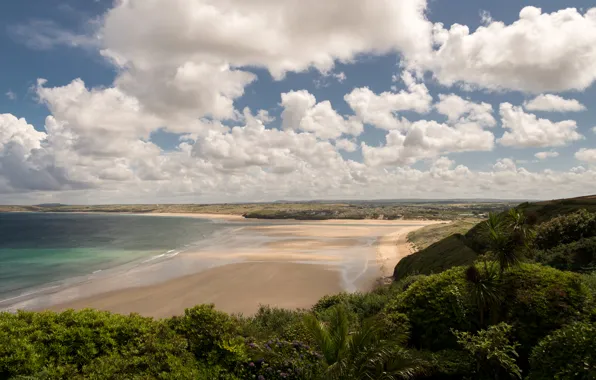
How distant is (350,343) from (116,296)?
28.6 m

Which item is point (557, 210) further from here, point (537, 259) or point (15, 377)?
point (15, 377)

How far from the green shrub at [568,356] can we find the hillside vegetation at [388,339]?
20 millimetres

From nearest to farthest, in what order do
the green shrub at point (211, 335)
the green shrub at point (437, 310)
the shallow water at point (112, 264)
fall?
1. the green shrub at point (211, 335)
2. the green shrub at point (437, 310)
3. the shallow water at point (112, 264)

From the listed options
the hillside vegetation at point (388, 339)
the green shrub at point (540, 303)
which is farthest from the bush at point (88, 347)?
the green shrub at point (540, 303)

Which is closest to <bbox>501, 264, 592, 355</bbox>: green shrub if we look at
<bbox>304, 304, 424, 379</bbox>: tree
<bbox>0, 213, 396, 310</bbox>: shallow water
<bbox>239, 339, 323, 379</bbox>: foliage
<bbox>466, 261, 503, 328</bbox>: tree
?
<bbox>466, 261, 503, 328</bbox>: tree

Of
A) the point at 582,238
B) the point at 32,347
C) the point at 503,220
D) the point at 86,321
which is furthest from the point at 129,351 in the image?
the point at 582,238

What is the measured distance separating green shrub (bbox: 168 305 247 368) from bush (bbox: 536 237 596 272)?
1442 cm

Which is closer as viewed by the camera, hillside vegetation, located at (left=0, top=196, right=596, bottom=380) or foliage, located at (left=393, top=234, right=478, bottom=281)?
hillside vegetation, located at (left=0, top=196, right=596, bottom=380)

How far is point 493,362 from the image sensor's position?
24.1 feet

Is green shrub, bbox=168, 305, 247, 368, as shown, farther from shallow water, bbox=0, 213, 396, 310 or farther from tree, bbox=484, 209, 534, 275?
shallow water, bbox=0, 213, 396, 310

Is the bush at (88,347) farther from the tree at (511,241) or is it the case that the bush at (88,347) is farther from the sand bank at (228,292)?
the sand bank at (228,292)

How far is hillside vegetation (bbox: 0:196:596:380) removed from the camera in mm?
6273

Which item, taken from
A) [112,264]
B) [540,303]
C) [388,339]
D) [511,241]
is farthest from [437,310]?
[112,264]

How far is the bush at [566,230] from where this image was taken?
16969 mm
